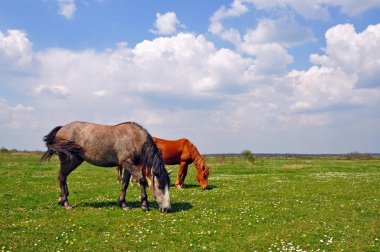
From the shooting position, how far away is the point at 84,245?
1028 cm

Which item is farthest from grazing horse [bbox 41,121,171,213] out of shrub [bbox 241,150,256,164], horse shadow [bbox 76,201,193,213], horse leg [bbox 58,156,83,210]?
shrub [bbox 241,150,256,164]

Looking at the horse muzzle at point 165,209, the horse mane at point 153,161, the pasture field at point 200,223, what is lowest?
the pasture field at point 200,223

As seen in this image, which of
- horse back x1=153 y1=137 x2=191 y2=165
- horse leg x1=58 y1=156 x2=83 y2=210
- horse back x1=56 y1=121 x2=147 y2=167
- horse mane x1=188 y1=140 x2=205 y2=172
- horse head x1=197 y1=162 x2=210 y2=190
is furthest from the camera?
horse back x1=153 y1=137 x2=191 y2=165

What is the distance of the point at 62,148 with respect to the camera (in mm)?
15039

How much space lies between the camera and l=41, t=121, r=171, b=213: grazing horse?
1507cm

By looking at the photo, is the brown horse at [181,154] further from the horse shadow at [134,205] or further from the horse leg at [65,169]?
the horse leg at [65,169]

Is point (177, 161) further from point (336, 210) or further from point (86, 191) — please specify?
point (336, 210)

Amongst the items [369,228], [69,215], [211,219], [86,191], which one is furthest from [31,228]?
[369,228]

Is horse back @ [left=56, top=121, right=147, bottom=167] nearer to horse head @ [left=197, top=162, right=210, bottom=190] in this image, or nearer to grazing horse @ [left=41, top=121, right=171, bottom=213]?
grazing horse @ [left=41, top=121, right=171, bottom=213]

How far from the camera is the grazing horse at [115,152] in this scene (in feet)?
49.4

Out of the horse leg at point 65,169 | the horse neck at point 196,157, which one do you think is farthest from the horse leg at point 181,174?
the horse leg at point 65,169

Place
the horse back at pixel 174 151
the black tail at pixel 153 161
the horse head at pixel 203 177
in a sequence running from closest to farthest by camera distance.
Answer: the black tail at pixel 153 161 < the horse head at pixel 203 177 < the horse back at pixel 174 151

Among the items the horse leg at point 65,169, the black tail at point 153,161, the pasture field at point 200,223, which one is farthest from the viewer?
the horse leg at point 65,169

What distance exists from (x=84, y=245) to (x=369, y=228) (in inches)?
375
